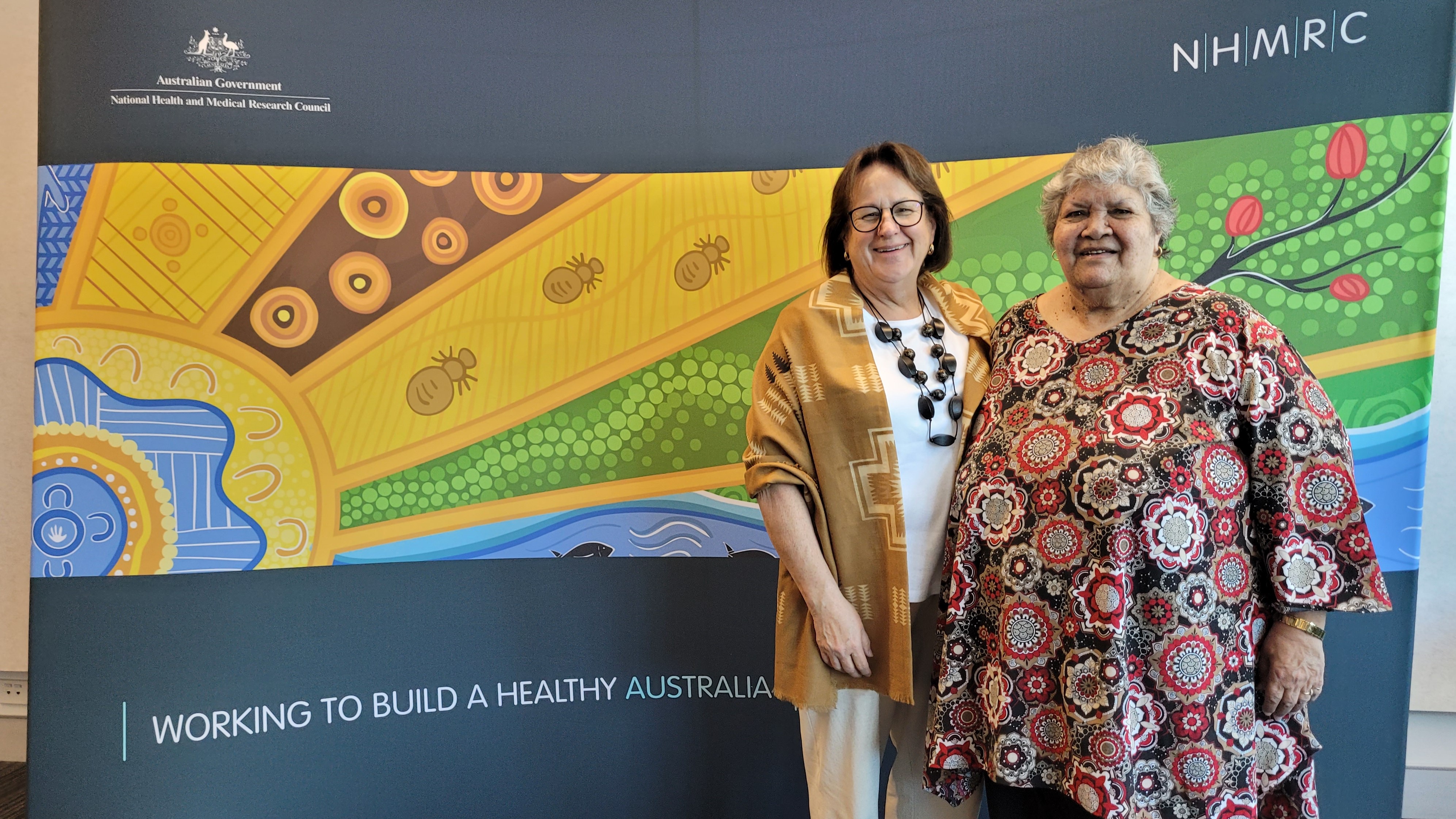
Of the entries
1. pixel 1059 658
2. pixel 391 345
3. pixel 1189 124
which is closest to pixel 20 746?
pixel 391 345

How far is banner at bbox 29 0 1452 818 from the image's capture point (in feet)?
7.21

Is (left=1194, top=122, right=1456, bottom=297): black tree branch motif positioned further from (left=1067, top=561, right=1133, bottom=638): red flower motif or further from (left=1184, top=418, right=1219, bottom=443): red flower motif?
(left=1067, top=561, right=1133, bottom=638): red flower motif

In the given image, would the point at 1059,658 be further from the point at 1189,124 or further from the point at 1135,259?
the point at 1189,124

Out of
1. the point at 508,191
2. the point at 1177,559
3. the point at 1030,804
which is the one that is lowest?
the point at 1030,804

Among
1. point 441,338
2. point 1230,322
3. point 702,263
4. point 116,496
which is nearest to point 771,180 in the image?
point 702,263

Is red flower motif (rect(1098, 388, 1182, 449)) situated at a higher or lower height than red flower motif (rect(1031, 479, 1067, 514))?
higher

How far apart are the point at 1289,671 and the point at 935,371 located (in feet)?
2.44

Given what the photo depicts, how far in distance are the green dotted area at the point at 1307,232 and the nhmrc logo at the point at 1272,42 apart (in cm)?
20

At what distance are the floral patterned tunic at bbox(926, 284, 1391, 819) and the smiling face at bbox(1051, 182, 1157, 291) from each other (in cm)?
8

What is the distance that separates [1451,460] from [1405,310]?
808 millimetres

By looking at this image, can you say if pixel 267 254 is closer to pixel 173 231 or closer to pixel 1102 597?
pixel 173 231

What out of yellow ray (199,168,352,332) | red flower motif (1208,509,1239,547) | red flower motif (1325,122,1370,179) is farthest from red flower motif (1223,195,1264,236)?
yellow ray (199,168,352,332)

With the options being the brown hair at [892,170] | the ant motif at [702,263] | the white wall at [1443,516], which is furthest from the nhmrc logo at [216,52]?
the white wall at [1443,516]

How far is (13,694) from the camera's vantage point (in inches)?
115
